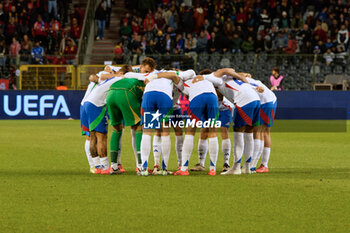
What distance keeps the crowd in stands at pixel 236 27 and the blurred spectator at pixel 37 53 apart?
11.1 feet

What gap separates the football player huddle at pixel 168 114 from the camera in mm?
12680

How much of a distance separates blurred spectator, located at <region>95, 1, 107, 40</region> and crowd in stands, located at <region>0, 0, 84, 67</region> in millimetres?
952

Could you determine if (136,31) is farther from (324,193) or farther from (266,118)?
(324,193)

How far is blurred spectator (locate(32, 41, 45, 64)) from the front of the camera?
3102 centimetres

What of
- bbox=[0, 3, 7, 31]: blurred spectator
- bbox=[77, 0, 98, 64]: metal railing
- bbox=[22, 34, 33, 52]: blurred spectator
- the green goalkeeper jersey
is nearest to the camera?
the green goalkeeper jersey

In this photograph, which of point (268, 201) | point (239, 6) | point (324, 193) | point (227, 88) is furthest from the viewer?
point (239, 6)

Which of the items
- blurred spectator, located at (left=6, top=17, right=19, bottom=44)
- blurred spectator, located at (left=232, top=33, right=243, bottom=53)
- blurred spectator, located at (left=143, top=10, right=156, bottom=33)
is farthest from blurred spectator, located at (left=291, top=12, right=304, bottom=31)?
blurred spectator, located at (left=6, top=17, right=19, bottom=44)

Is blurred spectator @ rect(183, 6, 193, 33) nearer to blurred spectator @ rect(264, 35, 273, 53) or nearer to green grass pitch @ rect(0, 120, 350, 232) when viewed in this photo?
blurred spectator @ rect(264, 35, 273, 53)

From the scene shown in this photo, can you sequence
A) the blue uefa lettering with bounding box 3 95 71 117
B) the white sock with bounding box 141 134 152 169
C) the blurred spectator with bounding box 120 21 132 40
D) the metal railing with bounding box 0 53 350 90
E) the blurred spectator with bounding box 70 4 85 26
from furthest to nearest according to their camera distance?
the blurred spectator with bounding box 70 4 85 26 < the blurred spectator with bounding box 120 21 132 40 < the blue uefa lettering with bounding box 3 95 71 117 < the metal railing with bounding box 0 53 350 90 < the white sock with bounding box 141 134 152 169

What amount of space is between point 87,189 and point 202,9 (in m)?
24.8

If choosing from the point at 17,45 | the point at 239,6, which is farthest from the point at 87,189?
the point at 239,6

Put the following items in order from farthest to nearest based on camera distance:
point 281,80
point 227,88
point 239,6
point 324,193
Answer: point 239,6, point 281,80, point 227,88, point 324,193

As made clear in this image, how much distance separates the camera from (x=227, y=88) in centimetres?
1341

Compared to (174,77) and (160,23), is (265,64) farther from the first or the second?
(174,77)
